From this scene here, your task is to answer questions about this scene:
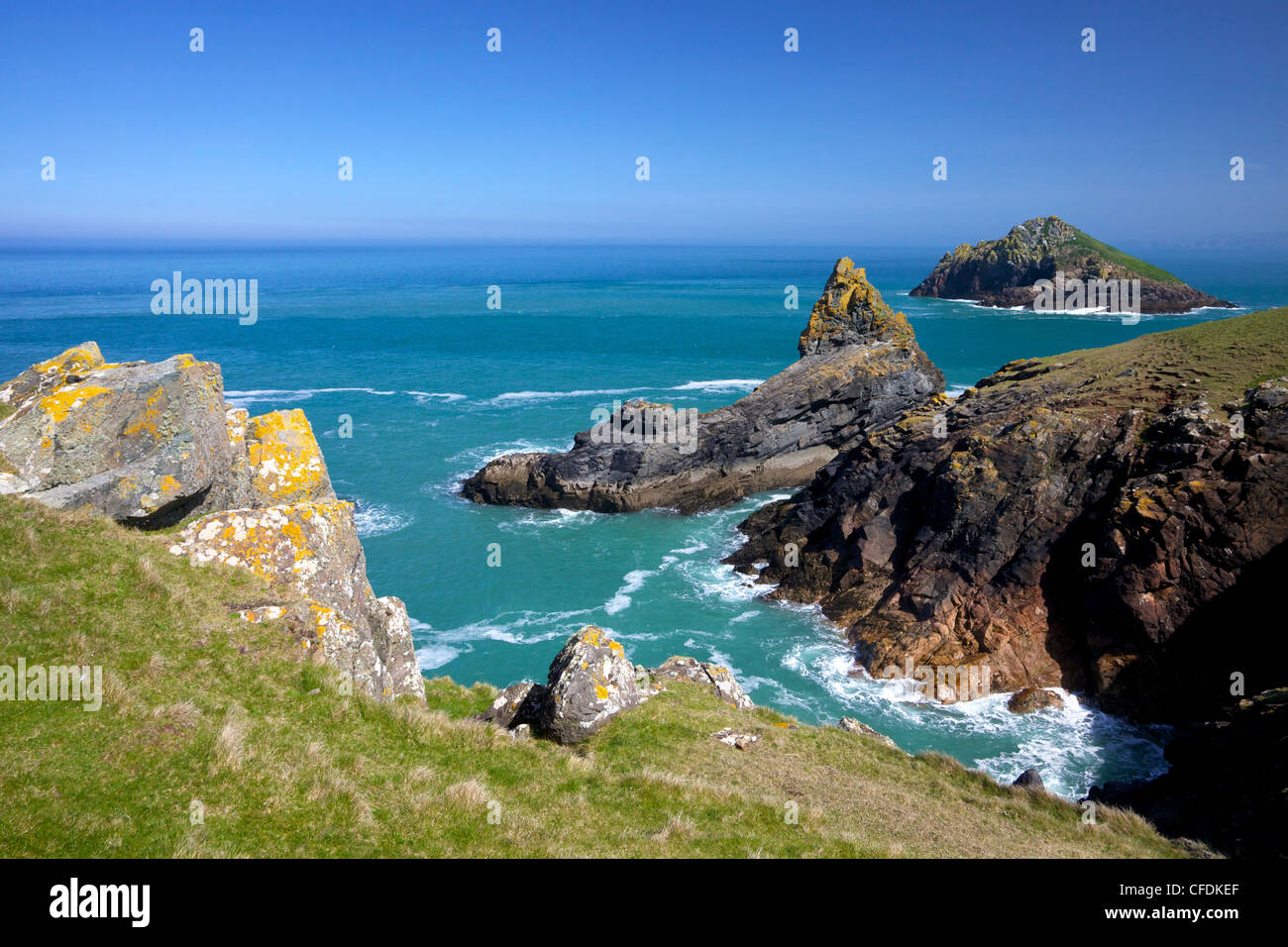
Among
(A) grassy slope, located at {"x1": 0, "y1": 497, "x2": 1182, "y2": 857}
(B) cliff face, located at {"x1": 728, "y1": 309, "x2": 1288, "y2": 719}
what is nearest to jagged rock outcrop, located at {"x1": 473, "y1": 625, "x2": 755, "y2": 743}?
(A) grassy slope, located at {"x1": 0, "y1": 497, "x2": 1182, "y2": 857}

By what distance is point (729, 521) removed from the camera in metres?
54.1

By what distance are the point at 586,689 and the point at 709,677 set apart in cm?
670

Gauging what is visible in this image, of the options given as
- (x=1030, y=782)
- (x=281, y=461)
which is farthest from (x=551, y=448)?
(x=1030, y=782)

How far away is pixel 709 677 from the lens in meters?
23.2

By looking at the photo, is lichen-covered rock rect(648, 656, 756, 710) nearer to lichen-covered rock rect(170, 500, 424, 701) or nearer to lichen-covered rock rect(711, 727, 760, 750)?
lichen-covered rock rect(711, 727, 760, 750)

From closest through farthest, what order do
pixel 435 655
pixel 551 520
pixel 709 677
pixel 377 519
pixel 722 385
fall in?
pixel 709 677 < pixel 435 655 < pixel 377 519 < pixel 551 520 < pixel 722 385

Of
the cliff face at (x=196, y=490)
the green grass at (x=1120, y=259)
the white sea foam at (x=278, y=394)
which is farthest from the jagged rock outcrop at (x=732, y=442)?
the green grass at (x=1120, y=259)

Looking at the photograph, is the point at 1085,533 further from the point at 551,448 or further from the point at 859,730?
the point at 551,448

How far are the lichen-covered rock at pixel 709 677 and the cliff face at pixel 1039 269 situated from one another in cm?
16293

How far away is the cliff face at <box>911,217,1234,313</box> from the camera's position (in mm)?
153250

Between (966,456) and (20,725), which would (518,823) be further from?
(966,456)

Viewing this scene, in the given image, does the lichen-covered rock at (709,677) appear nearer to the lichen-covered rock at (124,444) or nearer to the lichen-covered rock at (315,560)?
the lichen-covered rock at (315,560)
